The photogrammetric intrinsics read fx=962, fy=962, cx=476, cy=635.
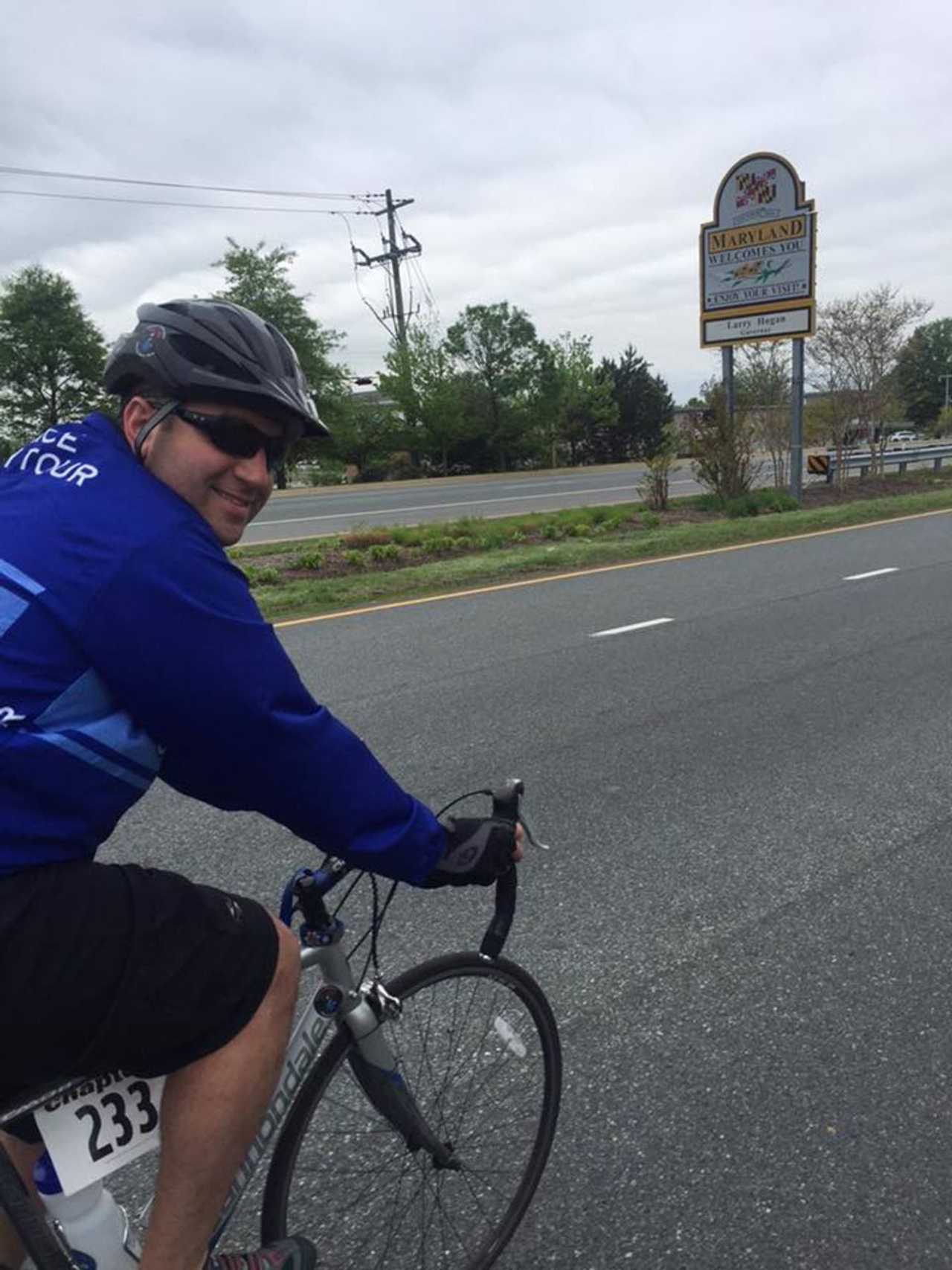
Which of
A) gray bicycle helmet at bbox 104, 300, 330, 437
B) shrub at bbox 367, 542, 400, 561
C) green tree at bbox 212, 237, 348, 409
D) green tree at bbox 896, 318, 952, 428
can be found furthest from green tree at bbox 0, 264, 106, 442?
green tree at bbox 896, 318, 952, 428


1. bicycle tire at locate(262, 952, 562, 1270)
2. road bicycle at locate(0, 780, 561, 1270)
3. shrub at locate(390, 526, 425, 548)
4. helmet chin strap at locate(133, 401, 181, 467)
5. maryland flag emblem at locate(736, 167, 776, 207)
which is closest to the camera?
helmet chin strap at locate(133, 401, 181, 467)

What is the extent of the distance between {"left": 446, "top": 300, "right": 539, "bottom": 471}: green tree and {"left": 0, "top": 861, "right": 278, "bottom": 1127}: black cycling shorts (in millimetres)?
53837

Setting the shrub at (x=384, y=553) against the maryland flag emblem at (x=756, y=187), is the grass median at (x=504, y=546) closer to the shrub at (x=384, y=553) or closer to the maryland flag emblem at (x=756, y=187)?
the shrub at (x=384, y=553)

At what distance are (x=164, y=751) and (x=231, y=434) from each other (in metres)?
0.53

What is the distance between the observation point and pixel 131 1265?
1.54 m

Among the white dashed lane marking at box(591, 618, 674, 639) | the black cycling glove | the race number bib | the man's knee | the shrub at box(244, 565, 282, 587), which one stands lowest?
the white dashed lane marking at box(591, 618, 674, 639)

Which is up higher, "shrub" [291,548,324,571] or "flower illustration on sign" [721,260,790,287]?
"flower illustration on sign" [721,260,790,287]

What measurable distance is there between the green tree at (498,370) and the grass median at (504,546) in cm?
3656

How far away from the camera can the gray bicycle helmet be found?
5.06 feet

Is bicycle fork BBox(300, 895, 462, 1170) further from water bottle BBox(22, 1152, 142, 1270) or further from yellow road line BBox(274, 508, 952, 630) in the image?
yellow road line BBox(274, 508, 952, 630)

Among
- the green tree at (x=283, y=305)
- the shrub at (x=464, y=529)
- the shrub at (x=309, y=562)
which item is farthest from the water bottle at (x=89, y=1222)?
the green tree at (x=283, y=305)

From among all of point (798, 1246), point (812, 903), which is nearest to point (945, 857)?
point (812, 903)

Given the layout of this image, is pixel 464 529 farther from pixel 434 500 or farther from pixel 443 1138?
pixel 443 1138

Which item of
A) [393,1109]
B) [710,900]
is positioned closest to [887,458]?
[710,900]
